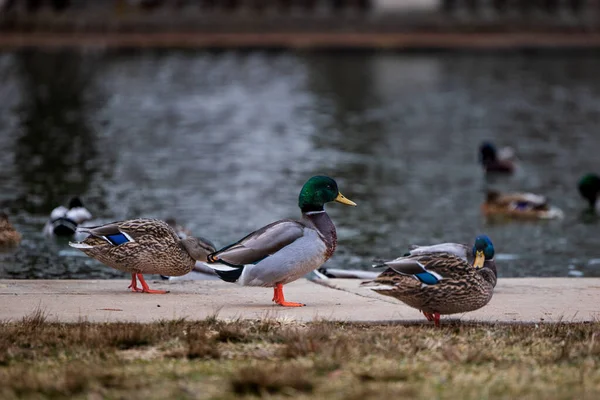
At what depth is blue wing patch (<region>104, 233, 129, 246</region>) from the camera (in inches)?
388

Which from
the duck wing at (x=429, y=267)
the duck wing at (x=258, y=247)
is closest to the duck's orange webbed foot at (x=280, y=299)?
the duck wing at (x=258, y=247)

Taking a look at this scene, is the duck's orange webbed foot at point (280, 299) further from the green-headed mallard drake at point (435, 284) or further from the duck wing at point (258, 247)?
the green-headed mallard drake at point (435, 284)

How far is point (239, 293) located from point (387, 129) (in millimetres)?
22283

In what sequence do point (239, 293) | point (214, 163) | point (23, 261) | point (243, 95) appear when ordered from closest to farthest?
point (239, 293) → point (23, 261) → point (214, 163) → point (243, 95)

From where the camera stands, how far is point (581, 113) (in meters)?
35.9

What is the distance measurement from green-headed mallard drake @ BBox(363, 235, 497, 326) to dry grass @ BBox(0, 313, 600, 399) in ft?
0.52

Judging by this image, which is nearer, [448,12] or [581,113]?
[581,113]

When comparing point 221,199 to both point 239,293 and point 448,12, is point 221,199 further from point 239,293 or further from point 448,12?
point 448,12

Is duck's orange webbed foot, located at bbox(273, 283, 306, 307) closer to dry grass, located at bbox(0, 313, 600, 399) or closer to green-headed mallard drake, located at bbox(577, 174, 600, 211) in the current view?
dry grass, located at bbox(0, 313, 600, 399)

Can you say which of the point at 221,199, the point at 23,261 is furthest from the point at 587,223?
the point at 23,261

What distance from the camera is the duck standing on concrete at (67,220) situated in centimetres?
1455

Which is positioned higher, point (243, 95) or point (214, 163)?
point (243, 95)

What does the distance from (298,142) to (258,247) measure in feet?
65.3

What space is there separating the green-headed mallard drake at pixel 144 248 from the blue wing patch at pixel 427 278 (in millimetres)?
2153
